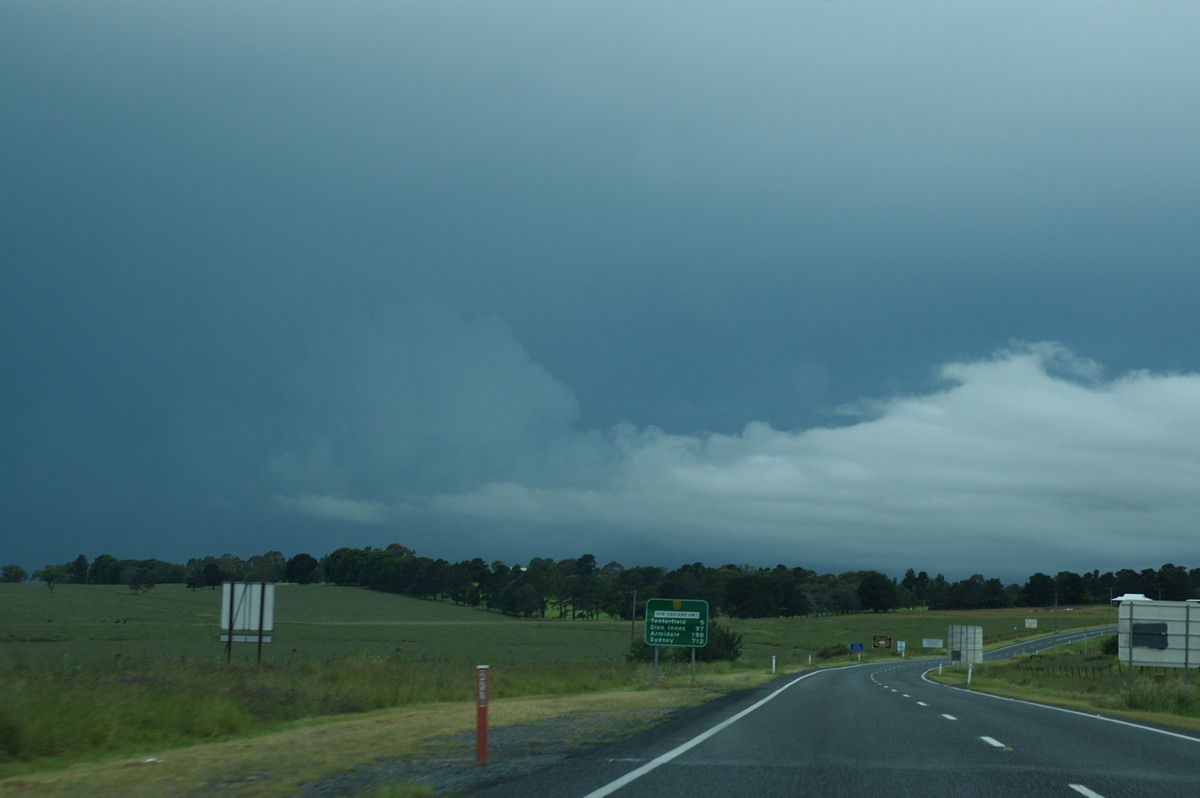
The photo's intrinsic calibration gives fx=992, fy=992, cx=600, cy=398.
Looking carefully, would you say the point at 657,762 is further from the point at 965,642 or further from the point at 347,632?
the point at 347,632

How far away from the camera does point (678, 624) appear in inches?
1535

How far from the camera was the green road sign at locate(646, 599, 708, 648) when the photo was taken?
38.8 m

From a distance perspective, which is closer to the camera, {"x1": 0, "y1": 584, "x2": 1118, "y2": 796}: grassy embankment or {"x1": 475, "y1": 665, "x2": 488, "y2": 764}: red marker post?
{"x1": 475, "y1": 665, "x2": 488, "y2": 764}: red marker post

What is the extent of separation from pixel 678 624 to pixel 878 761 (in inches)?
1038

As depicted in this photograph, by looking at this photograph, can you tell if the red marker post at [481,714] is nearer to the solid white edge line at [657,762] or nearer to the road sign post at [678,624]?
the solid white edge line at [657,762]

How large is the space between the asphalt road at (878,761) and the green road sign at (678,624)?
1707 cm

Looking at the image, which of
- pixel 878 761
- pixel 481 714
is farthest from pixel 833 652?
pixel 481 714

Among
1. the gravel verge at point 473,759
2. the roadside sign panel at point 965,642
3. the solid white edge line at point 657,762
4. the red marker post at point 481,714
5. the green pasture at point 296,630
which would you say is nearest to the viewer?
the solid white edge line at point 657,762

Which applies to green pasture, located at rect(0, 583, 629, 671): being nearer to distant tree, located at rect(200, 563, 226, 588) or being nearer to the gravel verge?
distant tree, located at rect(200, 563, 226, 588)

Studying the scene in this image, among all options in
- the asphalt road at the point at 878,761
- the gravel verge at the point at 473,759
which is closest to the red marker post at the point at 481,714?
the gravel verge at the point at 473,759

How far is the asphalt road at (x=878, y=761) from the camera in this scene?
34.1 feet

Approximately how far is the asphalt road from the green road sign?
17069 mm

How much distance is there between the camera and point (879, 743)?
15.5 metres

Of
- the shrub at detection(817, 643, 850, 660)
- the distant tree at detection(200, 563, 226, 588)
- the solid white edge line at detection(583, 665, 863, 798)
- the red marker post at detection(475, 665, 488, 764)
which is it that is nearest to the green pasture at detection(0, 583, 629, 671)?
the distant tree at detection(200, 563, 226, 588)
